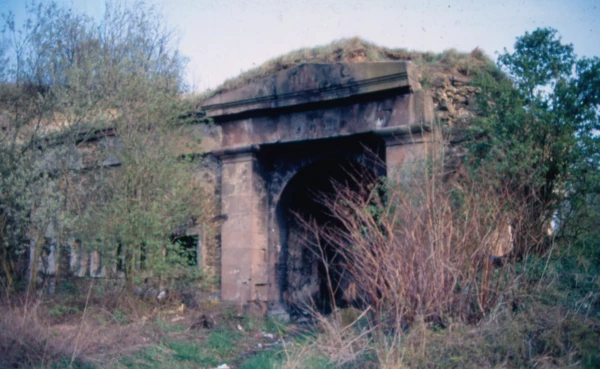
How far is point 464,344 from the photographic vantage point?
4.89 metres

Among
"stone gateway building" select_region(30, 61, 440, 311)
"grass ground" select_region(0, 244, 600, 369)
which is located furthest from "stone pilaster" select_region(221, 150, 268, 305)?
"grass ground" select_region(0, 244, 600, 369)

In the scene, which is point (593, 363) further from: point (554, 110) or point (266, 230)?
point (266, 230)

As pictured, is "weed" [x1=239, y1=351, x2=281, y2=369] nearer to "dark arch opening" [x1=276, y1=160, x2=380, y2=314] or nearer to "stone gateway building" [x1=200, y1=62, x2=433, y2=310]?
"stone gateway building" [x1=200, y1=62, x2=433, y2=310]

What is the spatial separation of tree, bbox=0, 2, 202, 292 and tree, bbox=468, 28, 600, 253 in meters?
4.96

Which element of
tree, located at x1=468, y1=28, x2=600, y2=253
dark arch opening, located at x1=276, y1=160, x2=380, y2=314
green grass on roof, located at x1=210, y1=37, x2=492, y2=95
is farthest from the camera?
dark arch opening, located at x1=276, y1=160, x2=380, y2=314

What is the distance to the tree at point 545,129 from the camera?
6.82 metres

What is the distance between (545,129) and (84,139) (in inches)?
274

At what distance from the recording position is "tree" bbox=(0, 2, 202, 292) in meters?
8.36

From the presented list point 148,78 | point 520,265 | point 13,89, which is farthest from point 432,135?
point 13,89

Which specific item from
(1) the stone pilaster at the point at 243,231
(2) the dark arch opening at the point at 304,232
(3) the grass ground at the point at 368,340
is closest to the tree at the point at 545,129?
(3) the grass ground at the point at 368,340

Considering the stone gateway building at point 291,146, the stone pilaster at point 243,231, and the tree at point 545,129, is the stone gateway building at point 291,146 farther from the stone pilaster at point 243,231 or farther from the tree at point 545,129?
the tree at point 545,129

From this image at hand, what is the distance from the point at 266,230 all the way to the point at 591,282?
5.26 m

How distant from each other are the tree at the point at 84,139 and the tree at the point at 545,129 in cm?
496

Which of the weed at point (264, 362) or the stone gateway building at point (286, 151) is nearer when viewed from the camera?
the weed at point (264, 362)
